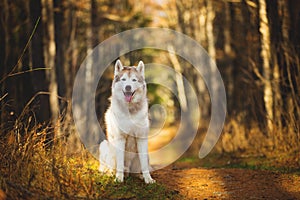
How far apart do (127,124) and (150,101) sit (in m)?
6.80

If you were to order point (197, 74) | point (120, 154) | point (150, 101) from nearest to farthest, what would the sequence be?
point (120, 154), point (150, 101), point (197, 74)

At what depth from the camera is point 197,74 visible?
22500 millimetres

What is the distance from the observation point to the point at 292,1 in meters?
12.2

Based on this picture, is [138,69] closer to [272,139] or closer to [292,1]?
[272,139]

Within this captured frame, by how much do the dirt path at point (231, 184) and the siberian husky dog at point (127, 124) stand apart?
710mm

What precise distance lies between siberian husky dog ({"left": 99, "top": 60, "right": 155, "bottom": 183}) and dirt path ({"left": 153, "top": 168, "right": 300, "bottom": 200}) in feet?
2.33

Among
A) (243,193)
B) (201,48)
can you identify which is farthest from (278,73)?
(201,48)

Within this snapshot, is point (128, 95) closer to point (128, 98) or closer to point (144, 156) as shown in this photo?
point (128, 98)

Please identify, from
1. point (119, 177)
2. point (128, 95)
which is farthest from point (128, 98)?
point (119, 177)

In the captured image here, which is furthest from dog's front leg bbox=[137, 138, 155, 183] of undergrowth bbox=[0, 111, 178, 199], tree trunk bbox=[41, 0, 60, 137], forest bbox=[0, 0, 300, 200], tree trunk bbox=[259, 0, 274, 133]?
tree trunk bbox=[41, 0, 60, 137]

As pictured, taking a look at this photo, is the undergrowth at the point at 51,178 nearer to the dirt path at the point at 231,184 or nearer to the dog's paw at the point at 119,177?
the dog's paw at the point at 119,177

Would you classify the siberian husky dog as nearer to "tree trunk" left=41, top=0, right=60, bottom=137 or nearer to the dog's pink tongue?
the dog's pink tongue

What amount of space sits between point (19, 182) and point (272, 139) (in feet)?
23.4

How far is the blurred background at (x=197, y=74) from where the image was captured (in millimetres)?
9477
